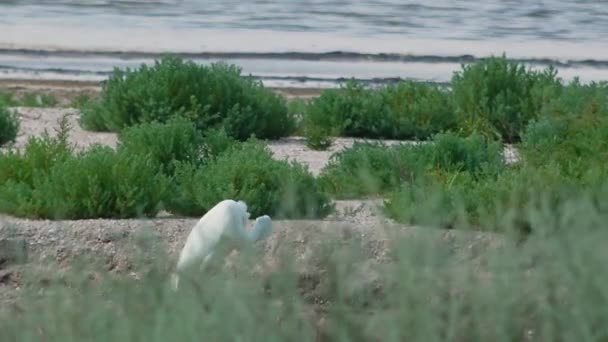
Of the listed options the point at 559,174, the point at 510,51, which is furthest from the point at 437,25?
the point at 559,174

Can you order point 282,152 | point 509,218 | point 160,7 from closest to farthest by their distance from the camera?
1. point 509,218
2. point 282,152
3. point 160,7

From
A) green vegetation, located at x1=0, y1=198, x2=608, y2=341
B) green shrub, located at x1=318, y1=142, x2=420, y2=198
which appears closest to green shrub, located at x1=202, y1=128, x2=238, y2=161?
green shrub, located at x1=318, y1=142, x2=420, y2=198

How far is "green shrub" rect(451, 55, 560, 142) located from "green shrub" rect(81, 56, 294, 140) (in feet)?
4.50

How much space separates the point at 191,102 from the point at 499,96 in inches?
95.0

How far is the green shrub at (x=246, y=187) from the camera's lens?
9297mm

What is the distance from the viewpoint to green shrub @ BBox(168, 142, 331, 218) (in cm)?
930

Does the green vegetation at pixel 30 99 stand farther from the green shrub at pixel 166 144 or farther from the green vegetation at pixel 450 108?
the green shrub at pixel 166 144

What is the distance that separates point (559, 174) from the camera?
9.18 metres

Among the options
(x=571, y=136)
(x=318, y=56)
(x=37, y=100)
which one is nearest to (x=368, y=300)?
(x=571, y=136)

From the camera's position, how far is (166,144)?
10.6 m

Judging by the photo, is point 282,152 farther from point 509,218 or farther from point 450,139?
point 509,218

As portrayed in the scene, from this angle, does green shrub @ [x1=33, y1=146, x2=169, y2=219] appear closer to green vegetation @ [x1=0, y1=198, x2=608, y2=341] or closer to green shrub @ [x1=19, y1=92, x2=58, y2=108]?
green vegetation @ [x1=0, y1=198, x2=608, y2=341]

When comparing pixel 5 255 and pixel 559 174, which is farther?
pixel 559 174

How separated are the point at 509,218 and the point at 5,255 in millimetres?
4107
